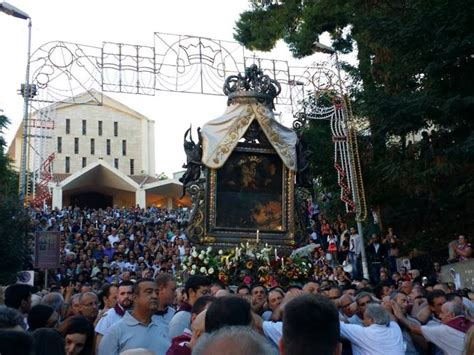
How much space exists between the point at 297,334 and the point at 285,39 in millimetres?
26782

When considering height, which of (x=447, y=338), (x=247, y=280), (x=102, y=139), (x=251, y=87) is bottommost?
(x=447, y=338)

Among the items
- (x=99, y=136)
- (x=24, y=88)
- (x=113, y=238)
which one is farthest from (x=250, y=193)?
(x=99, y=136)

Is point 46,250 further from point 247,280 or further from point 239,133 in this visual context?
point 247,280

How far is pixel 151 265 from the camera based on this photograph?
847 inches

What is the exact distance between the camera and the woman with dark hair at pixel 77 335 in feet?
17.5

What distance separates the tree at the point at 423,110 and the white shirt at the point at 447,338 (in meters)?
9.98

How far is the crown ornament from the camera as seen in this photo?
57.6 ft

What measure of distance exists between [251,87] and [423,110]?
4658 millimetres

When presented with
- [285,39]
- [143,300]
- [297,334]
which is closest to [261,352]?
[297,334]

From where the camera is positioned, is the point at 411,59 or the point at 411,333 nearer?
the point at 411,333

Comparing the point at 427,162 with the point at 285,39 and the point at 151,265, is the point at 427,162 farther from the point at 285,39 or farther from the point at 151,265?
the point at 285,39

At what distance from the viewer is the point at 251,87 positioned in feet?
58.9

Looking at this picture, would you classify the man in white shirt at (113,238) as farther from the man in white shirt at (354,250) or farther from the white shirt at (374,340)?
the white shirt at (374,340)

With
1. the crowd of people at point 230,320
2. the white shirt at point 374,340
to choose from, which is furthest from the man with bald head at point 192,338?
the white shirt at point 374,340
